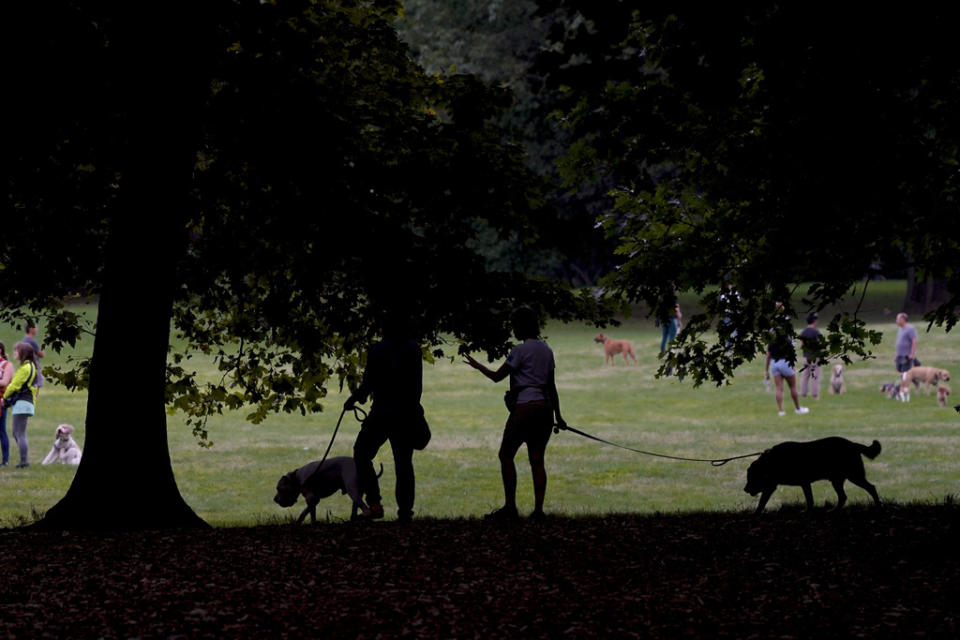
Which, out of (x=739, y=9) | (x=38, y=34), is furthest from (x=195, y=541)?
(x=739, y=9)

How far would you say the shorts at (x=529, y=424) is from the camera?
9617 mm

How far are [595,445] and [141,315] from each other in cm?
1263

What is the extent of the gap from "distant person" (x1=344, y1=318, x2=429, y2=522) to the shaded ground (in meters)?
0.65

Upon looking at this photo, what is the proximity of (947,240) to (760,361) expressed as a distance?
22464mm

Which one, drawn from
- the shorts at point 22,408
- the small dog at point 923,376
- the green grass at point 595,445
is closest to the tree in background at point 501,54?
the green grass at point 595,445

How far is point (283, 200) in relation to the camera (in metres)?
11.2

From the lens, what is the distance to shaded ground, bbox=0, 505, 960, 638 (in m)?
5.82

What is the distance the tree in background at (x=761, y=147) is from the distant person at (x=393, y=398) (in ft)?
6.80

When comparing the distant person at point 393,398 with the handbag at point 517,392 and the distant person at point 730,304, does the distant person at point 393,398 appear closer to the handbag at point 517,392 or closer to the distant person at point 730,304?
the handbag at point 517,392

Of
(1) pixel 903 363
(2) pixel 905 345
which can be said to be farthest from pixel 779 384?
(1) pixel 903 363

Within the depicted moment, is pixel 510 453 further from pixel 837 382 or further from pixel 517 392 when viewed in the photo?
pixel 837 382

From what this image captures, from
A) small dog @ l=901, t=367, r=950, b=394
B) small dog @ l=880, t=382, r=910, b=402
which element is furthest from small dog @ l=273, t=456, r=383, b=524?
small dog @ l=880, t=382, r=910, b=402

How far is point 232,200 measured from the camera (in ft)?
38.4

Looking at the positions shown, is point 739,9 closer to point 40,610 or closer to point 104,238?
point 40,610
